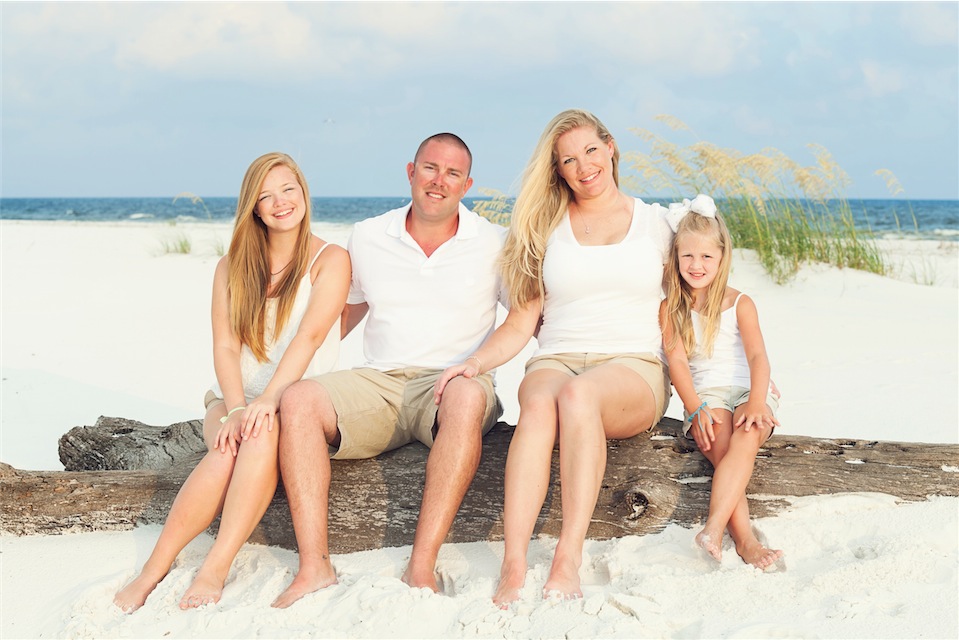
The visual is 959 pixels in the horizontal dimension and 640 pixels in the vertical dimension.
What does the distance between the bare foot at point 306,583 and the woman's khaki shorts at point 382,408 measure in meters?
0.41

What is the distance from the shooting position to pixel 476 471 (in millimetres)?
2982

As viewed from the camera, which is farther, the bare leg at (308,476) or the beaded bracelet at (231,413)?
the beaded bracelet at (231,413)

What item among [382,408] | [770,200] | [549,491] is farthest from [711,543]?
[770,200]

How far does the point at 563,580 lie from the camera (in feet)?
8.21

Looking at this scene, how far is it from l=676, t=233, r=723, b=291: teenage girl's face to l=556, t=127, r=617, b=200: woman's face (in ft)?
1.29

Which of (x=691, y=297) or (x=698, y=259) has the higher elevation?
(x=698, y=259)

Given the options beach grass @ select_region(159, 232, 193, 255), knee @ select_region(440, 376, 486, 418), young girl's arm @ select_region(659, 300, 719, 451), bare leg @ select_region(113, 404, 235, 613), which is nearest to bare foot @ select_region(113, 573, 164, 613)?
bare leg @ select_region(113, 404, 235, 613)

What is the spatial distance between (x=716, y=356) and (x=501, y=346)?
781 millimetres

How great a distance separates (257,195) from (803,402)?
344cm

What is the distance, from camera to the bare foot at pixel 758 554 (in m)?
2.65

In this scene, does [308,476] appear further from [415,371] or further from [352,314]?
[352,314]

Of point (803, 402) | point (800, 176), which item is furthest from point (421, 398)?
point (800, 176)

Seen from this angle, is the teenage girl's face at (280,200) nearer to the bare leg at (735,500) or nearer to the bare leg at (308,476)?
the bare leg at (308,476)

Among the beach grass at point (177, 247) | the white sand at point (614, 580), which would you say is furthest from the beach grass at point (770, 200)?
the beach grass at point (177, 247)
